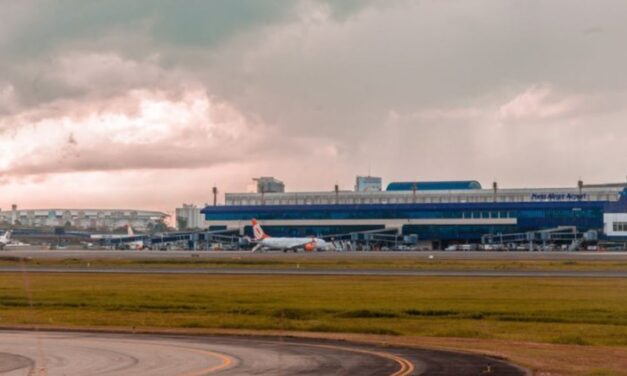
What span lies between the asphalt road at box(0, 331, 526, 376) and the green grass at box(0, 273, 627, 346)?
962 cm

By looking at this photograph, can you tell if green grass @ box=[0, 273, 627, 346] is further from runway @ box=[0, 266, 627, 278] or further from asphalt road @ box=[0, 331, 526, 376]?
asphalt road @ box=[0, 331, 526, 376]

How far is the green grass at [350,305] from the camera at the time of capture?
5781 centimetres

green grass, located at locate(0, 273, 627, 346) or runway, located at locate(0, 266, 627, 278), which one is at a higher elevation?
runway, located at locate(0, 266, 627, 278)

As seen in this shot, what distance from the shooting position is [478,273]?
109 m

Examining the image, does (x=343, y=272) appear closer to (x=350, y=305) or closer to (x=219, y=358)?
(x=350, y=305)

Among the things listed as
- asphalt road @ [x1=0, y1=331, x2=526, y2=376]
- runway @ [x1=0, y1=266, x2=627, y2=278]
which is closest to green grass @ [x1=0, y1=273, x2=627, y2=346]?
runway @ [x1=0, y1=266, x2=627, y2=278]

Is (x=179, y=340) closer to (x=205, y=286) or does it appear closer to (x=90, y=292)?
(x=90, y=292)

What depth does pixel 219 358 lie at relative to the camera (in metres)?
40.4

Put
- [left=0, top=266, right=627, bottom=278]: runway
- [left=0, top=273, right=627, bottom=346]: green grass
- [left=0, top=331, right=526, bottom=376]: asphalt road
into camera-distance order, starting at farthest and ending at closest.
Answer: [left=0, top=266, right=627, bottom=278]: runway → [left=0, top=273, right=627, bottom=346]: green grass → [left=0, top=331, right=526, bottom=376]: asphalt road

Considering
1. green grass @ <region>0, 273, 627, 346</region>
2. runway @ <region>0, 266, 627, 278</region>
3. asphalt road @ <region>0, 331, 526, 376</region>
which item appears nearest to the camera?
asphalt road @ <region>0, 331, 526, 376</region>

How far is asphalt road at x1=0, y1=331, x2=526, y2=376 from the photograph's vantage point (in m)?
36.2

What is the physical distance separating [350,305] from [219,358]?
101 ft

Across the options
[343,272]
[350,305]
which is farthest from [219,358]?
[343,272]

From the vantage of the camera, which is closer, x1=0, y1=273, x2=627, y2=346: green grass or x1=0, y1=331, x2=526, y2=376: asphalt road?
x1=0, y1=331, x2=526, y2=376: asphalt road
